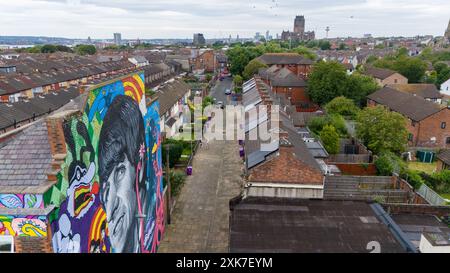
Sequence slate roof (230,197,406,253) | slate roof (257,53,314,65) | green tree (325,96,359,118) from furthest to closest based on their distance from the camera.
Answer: slate roof (257,53,314,65), green tree (325,96,359,118), slate roof (230,197,406,253)

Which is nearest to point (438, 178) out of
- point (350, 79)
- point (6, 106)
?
point (350, 79)

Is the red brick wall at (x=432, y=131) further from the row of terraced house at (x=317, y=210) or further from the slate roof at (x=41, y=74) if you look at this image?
the slate roof at (x=41, y=74)

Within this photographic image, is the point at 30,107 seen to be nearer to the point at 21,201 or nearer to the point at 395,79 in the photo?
the point at 21,201

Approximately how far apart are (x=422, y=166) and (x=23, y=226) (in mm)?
32093

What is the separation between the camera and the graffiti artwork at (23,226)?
6.38m

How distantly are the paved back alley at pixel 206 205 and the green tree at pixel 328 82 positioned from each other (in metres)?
20.3

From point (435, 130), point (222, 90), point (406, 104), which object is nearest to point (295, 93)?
point (406, 104)

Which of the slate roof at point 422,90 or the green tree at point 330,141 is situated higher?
the slate roof at point 422,90

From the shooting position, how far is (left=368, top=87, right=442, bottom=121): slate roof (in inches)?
1355

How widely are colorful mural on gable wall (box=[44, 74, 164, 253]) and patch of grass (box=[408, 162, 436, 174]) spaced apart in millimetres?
24660

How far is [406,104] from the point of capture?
38.1 m

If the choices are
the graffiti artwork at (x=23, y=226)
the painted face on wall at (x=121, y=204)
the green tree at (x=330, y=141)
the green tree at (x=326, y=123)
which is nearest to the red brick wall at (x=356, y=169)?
the green tree at (x=330, y=141)

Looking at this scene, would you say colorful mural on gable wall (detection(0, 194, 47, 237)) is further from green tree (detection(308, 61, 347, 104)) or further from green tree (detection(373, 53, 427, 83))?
green tree (detection(373, 53, 427, 83))

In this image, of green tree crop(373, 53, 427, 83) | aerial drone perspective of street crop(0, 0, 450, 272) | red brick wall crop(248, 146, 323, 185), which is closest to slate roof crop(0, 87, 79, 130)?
aerial drone perspective of street crop(0, 0, 450, 272)
